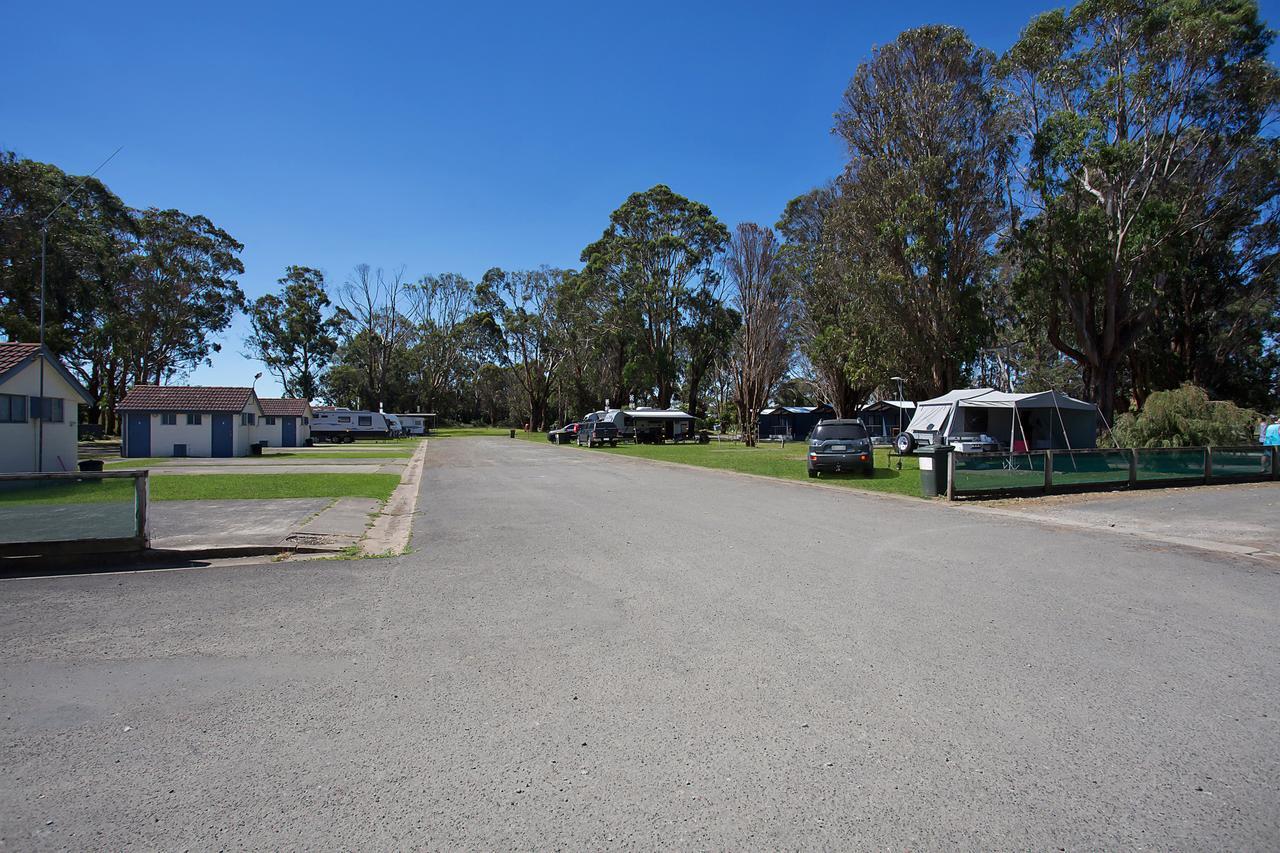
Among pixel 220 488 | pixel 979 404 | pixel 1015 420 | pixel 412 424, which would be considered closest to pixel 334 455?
pixel 220 488

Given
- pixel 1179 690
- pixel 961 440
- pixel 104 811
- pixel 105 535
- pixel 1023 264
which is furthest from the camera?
pixel 1023 264

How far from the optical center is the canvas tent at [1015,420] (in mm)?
24297

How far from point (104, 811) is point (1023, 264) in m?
33.5

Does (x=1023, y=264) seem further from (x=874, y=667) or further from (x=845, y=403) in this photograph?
(x=874, y=667)

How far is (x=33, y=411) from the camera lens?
20.8 m

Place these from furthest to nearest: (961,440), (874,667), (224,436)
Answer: (224,436) → (961,440) → (874,667)

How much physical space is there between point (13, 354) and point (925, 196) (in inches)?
1340

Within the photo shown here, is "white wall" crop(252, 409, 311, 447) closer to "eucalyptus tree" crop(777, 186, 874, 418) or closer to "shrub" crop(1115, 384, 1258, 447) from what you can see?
"eucalyptus tree" crop(777, 186, 874, 418)

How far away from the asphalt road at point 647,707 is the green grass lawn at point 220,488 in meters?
1.33

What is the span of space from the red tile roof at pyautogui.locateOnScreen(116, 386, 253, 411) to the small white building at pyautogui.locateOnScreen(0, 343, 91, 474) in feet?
39.2

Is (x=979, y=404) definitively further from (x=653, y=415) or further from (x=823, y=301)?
(x=653, y=415)

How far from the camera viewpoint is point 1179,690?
4262mm

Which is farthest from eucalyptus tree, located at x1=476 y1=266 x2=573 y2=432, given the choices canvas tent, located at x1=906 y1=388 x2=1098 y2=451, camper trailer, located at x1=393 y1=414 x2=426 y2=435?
canvas tent, located at x1=906 y1=388 x2=1098 y2=451

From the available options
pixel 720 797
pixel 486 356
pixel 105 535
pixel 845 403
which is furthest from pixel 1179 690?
pixel 486 356
